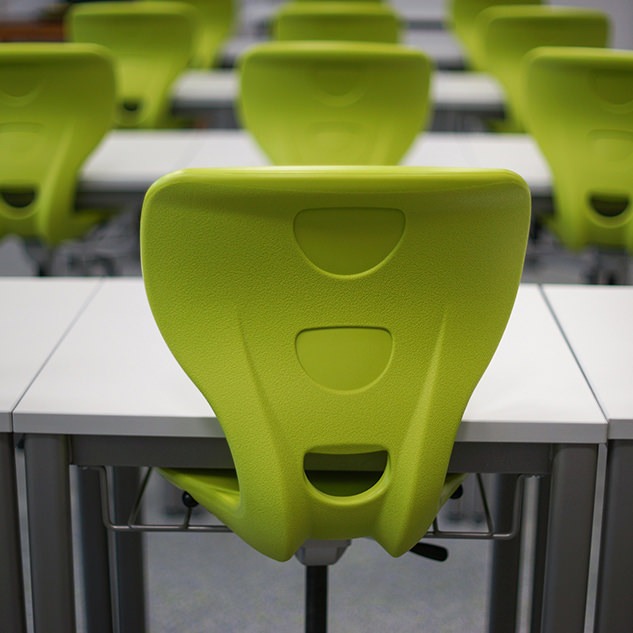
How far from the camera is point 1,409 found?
4.69ft

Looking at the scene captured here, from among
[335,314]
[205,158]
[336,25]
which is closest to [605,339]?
[335,314]

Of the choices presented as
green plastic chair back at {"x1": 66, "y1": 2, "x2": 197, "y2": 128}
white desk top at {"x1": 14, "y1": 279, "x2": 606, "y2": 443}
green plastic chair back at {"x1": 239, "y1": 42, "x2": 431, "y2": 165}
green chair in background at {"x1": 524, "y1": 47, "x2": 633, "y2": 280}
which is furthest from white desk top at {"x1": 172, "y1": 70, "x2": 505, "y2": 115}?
white desk top at {"x1": 14, "y1": 279, "x2": 606, "y2": 443}

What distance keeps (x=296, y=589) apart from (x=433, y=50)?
13.1 feet

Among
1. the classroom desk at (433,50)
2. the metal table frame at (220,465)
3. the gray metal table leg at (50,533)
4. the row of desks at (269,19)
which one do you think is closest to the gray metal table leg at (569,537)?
the metal table frame at (220,465)

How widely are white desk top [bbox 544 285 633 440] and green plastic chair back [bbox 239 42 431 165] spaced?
108 cm

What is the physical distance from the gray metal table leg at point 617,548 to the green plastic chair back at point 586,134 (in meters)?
1.33

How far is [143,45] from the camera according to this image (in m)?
4.07

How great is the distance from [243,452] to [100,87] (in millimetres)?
1704

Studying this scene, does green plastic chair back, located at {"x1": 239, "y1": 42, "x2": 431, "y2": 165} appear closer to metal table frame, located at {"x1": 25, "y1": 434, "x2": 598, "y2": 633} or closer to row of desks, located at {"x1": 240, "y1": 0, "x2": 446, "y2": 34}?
metal table frame, located at {"x1": 25, "y1": 434, "x2": 598, "y2": 633}

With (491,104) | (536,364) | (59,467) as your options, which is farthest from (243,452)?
(491,104)

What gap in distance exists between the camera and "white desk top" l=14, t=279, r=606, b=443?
1428 mm

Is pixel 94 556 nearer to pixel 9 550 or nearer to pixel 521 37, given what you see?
pixel 9 550

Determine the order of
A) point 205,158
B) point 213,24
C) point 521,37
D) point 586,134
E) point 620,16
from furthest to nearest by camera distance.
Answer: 1. point 620,16
2. point 213,24
3. point 521,37
4. point 205,158
5. point 586,134

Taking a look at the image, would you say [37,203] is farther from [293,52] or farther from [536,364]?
[536,364]
